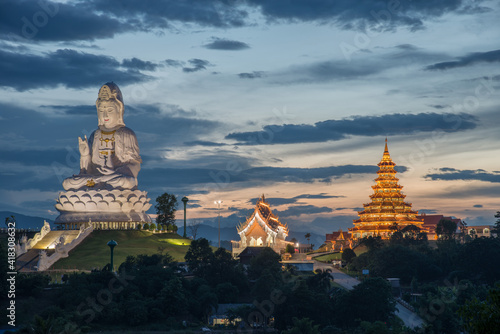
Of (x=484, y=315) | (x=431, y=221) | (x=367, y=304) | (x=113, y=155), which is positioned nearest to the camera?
(x=484, y=315)

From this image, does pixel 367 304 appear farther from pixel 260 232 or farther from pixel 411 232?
pixel 411 232

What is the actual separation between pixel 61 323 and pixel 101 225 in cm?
3892

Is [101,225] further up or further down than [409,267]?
further up

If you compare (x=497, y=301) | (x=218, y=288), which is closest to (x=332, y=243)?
(x=218, y=288)

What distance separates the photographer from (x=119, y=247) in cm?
7138

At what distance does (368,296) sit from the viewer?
53.4 meters

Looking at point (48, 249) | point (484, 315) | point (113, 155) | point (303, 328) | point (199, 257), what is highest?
point (113, 155)

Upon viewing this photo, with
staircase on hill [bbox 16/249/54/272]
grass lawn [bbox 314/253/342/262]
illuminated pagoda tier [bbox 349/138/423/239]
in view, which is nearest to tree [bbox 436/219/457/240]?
grass lawn [bbox 314/253/342/262]

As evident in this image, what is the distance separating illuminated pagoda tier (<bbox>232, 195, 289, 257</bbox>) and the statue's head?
19300 mm

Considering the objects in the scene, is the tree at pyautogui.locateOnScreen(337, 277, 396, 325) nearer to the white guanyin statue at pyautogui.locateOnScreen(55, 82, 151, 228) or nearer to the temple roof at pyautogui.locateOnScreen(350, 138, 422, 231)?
the white guanyin statue at pyautogui.locateOnScreen(55, 82, 151, 228)

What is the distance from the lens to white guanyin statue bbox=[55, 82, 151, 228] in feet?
265

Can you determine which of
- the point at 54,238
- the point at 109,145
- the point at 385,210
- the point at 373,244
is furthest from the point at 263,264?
the point at 385,210

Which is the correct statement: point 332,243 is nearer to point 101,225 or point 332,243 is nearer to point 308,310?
point 101,225

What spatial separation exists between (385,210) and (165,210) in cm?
3355
